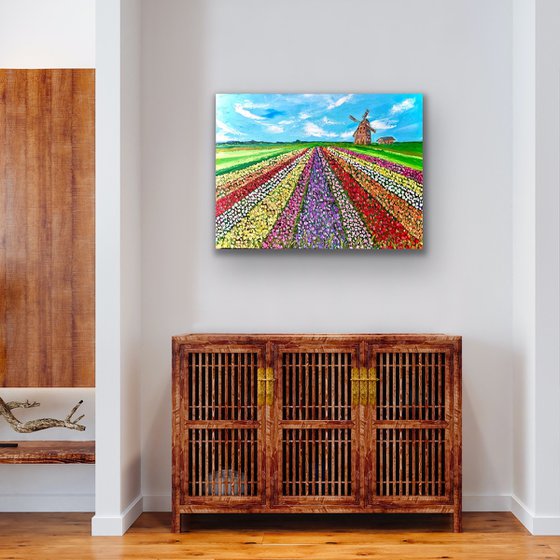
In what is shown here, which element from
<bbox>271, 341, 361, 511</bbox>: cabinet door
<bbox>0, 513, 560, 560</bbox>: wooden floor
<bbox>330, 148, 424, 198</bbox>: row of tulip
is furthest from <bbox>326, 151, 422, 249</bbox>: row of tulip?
<bbox>0, 513, 560, 560</bbox>: wooden floor

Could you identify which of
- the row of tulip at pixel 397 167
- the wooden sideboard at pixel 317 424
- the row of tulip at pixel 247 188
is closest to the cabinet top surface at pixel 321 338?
the wooden sideboard at pixel 317 424

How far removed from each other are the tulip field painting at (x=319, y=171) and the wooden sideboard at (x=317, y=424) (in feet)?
1.99

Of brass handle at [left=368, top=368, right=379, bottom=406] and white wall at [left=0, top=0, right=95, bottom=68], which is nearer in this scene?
brass handle at [left=368, top=368, right=379, bottom=406]

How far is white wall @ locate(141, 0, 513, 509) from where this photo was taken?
11.6 ft

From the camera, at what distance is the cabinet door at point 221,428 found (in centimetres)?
312

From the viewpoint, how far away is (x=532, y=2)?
3256mm

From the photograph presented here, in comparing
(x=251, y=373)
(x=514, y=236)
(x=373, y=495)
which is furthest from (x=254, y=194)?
(x=373, y=495)

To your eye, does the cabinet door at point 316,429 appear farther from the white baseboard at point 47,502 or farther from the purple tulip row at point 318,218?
the white baseboard at point 47,502

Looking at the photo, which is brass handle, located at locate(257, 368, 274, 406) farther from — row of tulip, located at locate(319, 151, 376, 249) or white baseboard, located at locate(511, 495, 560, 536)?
white baseboard, located at locate(511, 495, 560, 536)

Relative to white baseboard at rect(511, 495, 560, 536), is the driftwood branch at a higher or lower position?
higher

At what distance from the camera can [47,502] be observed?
3.51 metres

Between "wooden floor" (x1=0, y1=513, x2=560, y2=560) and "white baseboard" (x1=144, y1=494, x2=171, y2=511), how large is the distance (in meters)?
0.07
